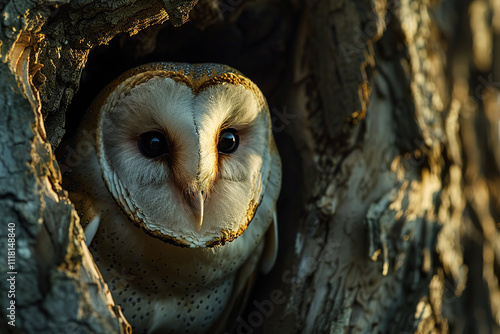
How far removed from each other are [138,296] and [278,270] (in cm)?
47

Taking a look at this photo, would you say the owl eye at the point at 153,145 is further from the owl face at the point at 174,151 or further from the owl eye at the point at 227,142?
the owl eye at the point at 227,142

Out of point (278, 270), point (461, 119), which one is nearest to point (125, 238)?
point (278, 270)

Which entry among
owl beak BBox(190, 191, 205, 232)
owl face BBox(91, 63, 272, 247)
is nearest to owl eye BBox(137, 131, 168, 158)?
owl face BBox(91, 63, 272, 247)

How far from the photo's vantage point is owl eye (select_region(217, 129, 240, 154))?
130cm

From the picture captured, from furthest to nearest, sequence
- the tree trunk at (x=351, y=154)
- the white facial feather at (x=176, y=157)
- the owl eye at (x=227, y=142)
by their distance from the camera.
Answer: the tree trunk at (x=351, y=154) → the owl eye at (x=227, y=142) → the white facial feather at (x=176, y=157)

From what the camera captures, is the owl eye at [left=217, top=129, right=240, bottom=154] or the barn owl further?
the owl eye at [left=217, top=129, right=240, bottom=154]

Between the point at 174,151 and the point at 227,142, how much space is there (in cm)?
17

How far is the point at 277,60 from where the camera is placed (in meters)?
1.74

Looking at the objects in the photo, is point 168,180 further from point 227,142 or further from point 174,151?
point 227,142

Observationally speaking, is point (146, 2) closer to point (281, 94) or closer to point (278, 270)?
point (281, 94)

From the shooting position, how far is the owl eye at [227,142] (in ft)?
4.26

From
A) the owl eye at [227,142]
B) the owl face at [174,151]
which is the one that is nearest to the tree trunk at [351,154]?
the owl face at [174,151]

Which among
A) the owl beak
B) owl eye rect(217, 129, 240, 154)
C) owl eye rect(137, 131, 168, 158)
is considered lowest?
the owl beak

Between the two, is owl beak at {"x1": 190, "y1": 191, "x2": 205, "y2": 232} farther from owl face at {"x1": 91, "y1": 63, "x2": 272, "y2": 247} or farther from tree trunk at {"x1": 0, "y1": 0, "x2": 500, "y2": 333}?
tree trunk at {"x1": 0, "y1": 0, "x2": 500, "y2": 333}
